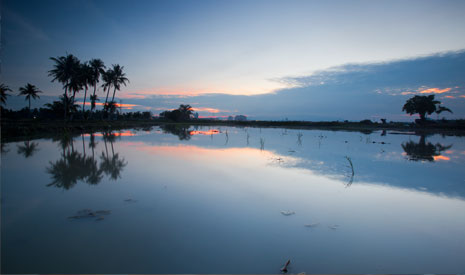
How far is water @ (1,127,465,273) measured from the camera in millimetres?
2504

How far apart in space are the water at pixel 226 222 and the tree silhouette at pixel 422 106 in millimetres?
48080

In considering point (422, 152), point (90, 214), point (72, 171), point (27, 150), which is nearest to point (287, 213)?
point (90, 214)

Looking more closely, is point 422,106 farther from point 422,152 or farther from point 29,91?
point 29,91

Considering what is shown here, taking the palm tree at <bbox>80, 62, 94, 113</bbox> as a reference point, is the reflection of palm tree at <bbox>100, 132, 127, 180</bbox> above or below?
below

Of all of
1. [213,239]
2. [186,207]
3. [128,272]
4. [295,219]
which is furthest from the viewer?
[186,207]

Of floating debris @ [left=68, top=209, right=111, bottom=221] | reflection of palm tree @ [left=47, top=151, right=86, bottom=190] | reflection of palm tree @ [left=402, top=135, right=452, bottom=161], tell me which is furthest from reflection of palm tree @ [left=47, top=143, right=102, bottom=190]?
reflection of palm tree @ [left=402, top=135, right=452, bottom=161]

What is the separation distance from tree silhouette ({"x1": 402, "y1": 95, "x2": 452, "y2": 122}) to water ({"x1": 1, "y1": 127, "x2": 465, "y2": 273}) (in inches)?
1893

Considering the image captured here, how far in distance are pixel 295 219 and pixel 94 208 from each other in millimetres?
3553

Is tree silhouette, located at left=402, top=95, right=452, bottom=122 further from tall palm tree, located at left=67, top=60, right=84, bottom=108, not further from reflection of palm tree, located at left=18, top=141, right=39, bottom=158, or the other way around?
tall palm tree, located at left=67, top=60, right=84, bottom=108

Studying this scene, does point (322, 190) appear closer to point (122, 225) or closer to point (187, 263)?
point (187, 263)

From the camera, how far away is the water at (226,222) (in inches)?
98.6

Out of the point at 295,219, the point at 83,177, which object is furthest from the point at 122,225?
the point at 83,177

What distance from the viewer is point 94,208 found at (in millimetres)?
3836

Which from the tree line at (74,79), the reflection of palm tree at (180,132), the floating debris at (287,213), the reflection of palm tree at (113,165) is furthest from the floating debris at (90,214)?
the tree line at (74,79)
